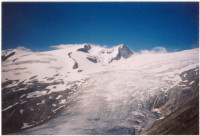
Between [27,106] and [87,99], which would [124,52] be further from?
[27,106]

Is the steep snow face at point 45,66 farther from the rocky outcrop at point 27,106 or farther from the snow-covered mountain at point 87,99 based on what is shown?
the rocky outcrop at point 27,106

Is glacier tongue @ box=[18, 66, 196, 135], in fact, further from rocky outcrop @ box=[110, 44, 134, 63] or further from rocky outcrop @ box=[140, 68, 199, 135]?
rocky outcrop @ box=[110, 44, 134, 63]

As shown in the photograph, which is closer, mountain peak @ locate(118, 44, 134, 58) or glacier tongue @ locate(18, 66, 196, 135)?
glacier tongue @ locate(18, 66, 196, 135)

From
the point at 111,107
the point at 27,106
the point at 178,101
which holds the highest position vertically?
the point at 178,101

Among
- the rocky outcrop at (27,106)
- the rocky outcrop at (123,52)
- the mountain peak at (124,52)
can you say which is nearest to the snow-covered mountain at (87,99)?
the rocky outcrop at (27,106)

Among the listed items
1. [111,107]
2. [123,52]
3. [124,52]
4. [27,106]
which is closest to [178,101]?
[111,107]

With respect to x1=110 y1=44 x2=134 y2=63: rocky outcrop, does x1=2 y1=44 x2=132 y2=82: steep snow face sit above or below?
below

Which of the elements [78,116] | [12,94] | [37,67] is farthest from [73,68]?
[78,116]

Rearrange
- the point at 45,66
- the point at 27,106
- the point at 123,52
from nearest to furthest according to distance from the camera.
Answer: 1. the point at 27,106
2. the point at 45,66
3. the point at 123,52

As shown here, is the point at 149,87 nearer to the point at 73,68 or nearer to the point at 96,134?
the point at 96,134

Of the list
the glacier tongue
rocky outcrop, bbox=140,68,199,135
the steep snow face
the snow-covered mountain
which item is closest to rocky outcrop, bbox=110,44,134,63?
the steep snow face

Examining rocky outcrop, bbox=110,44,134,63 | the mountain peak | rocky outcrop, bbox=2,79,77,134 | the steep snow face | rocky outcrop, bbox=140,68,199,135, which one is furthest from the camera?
the mountain peak
